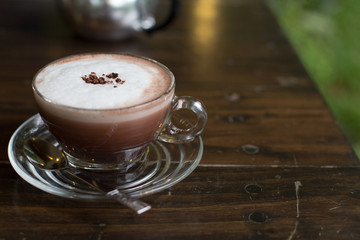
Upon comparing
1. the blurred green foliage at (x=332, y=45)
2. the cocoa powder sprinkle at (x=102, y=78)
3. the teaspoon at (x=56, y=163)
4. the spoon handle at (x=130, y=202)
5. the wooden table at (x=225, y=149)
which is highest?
the cocoa powder sprinkle at (x=102, y=78)

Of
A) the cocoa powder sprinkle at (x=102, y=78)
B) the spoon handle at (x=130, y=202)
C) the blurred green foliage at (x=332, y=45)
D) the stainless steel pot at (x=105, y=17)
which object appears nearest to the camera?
the spoon handle at (x=130, y=202)

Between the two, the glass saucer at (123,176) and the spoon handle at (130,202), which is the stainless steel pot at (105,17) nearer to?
the glass saucer at (123,176)

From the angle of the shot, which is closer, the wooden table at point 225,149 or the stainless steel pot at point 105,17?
the wooden table at point 225,149

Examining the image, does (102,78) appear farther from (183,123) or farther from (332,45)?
(332,45)

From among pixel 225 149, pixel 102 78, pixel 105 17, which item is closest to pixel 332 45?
pixel 105 17

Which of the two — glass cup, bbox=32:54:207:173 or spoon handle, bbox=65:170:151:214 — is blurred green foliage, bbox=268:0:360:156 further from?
spoon handle, bbox=65:170:151:214

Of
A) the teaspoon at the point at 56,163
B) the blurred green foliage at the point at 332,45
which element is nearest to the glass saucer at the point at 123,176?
the teaspoon at the point at 56,163
